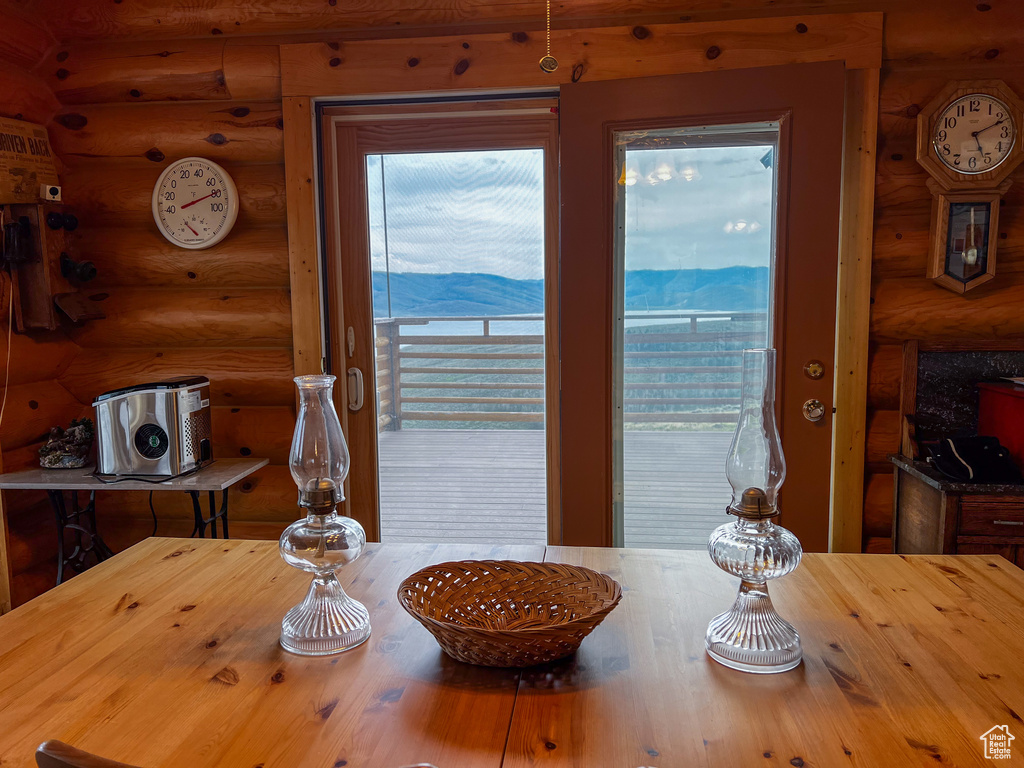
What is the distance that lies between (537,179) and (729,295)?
89cm

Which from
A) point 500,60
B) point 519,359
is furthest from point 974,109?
point 519,359

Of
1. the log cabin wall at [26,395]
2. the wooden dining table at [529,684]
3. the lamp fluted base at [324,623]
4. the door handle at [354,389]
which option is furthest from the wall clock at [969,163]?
the log cabin wall at [26,395]

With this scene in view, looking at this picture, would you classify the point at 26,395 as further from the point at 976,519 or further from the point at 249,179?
the point at 976,519

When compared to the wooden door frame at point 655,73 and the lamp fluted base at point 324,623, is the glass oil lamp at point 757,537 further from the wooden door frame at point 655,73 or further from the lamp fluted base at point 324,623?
the wooden door frame at point 655,73

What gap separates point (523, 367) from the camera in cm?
322

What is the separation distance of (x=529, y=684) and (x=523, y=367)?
7.22 feet

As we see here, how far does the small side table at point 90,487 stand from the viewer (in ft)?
8.47

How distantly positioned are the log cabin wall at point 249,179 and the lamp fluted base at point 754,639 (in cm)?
181

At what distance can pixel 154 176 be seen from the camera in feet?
9.84

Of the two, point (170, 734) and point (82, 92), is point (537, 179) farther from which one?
point (170, 734)

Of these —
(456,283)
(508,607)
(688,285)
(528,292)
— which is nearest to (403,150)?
(456,283)

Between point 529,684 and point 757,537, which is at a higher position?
point 757,537

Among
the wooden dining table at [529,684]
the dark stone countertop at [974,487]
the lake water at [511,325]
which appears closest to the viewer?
the wooden dining table at [529,684]

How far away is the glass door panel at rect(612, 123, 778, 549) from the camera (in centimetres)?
260
